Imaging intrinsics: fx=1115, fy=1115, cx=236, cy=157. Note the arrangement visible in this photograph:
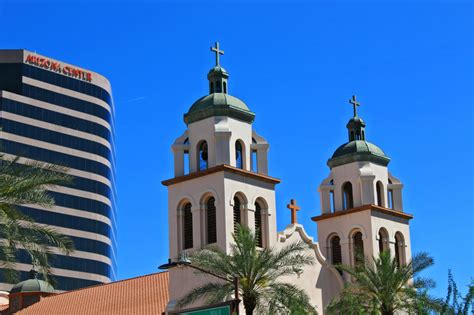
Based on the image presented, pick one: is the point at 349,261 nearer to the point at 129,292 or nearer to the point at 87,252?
the point at 129,292

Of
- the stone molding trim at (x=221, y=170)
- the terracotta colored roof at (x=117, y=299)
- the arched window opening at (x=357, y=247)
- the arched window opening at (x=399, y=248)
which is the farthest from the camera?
the terracotta colored roof at (x=117, y=299)

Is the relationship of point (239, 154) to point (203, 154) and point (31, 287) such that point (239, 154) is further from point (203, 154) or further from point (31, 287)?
point (31, 287)

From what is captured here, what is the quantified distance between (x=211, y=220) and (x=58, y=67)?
76.7 meters

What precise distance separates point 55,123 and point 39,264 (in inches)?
3407

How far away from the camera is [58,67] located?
120 meters

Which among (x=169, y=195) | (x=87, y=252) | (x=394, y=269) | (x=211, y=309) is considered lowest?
(x=211, y=309)

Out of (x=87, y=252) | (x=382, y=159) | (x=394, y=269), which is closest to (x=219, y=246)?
(x=394, y=269)

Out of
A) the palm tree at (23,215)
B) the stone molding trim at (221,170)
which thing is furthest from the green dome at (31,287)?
the palm tree at (23,215)

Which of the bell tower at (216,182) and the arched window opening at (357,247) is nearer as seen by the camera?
the bell tower at (216,182)

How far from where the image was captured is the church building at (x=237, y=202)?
46312 millimetres

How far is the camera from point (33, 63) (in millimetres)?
117438

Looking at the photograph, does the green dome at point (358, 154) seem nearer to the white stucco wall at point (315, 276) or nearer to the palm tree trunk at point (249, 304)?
the white stucco wall at point (315, 276)

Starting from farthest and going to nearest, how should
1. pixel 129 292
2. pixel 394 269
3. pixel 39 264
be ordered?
pixel 129 292 < pixel 394 269 < pixel 39 264

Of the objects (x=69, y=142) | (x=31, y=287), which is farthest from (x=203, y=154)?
(x=69, y=142)
